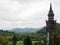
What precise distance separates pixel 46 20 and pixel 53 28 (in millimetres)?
2574

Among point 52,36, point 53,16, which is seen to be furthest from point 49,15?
point 52,36

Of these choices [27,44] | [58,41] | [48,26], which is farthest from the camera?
[48,26]

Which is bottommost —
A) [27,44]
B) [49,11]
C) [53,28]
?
[27,44]

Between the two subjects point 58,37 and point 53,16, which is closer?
point 58,37

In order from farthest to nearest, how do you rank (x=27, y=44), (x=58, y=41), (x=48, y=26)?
(x=48, y=26) → (x=27, y=44) → (x=58, y=41)

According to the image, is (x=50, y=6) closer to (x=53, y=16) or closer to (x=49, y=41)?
(x=53, y=16)

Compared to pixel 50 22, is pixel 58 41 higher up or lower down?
A: lower down

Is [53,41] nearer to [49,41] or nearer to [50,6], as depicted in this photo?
[49,41]

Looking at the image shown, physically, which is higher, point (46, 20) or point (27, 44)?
point (46, 20)

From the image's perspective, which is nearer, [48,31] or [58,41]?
[58,41]

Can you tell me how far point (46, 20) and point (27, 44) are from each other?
7.80 metres

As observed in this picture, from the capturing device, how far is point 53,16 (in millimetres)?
57094

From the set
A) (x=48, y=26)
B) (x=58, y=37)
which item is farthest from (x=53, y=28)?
(x=58, y=37)

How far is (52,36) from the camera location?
5194 cm
